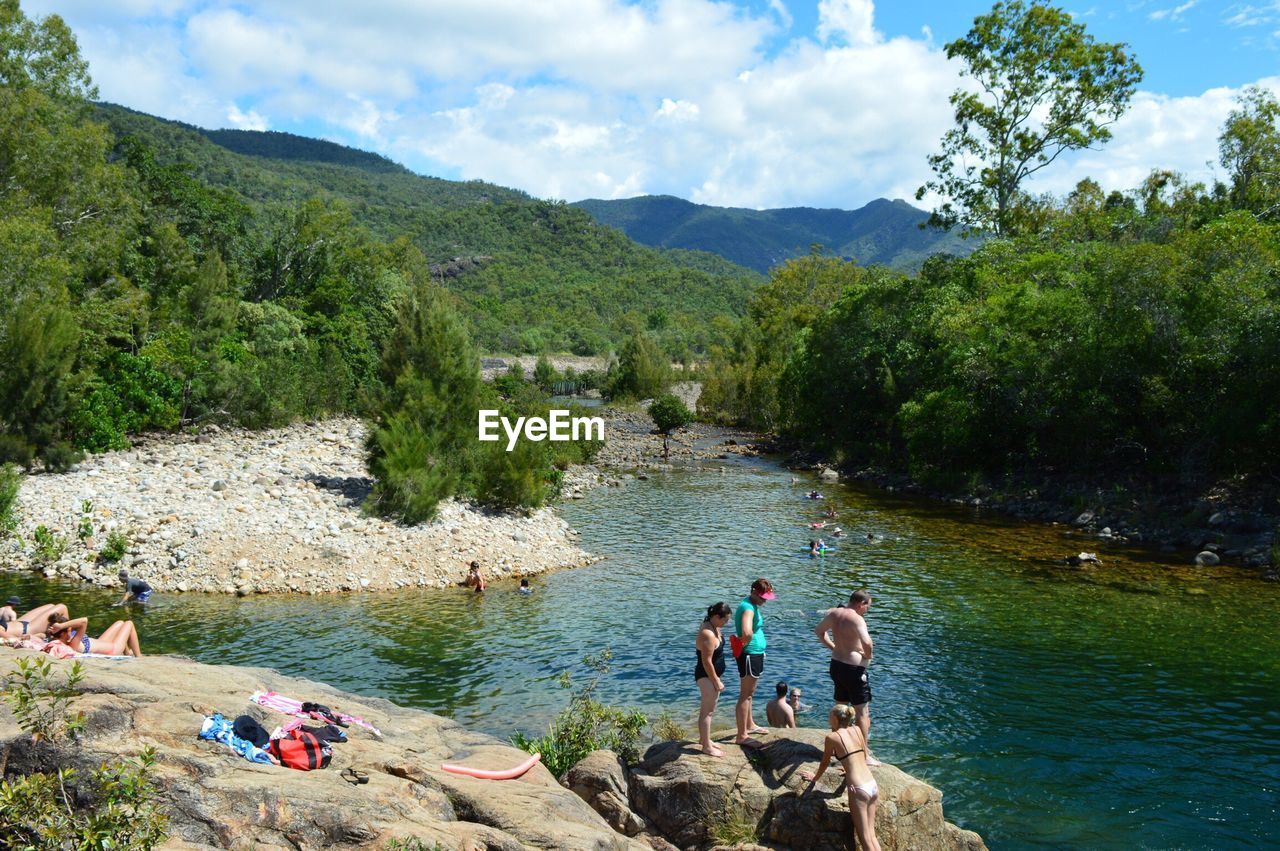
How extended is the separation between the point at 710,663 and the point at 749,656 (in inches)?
20.6

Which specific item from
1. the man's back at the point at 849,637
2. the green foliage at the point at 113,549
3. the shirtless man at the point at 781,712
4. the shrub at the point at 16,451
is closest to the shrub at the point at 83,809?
the man's back at the point at 849,637

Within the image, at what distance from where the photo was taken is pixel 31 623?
44.4 ft

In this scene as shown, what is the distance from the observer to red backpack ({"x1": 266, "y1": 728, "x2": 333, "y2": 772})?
8469 mm

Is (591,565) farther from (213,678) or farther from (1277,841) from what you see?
(1277,841)

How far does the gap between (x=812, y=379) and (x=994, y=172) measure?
17026 mm

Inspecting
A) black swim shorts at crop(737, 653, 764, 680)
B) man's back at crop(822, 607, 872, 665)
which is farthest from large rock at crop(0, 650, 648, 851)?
man's back at crop(822, 607, 872, 665)

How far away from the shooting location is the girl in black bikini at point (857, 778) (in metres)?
8.99

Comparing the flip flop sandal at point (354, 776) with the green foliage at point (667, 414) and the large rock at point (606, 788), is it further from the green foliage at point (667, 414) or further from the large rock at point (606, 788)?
the green foliage at point (667, 414)

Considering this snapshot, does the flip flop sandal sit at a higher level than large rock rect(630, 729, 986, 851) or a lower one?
higher

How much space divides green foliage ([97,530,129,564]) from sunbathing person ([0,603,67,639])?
8837 millimetres

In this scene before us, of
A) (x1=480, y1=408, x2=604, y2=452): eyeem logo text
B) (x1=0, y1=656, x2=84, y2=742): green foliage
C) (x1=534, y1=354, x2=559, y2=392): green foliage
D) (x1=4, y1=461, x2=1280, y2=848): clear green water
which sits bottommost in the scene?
(x1=4, y1=461, x2=1280, y2=848): clear green water

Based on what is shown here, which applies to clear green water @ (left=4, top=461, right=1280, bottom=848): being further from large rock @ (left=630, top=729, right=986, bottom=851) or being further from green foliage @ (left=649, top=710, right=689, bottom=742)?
large rock @ (left=630, top=729, right=986, bottom=851)

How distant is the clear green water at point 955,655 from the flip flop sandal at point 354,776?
238 inches

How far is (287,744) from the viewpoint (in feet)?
28.2
